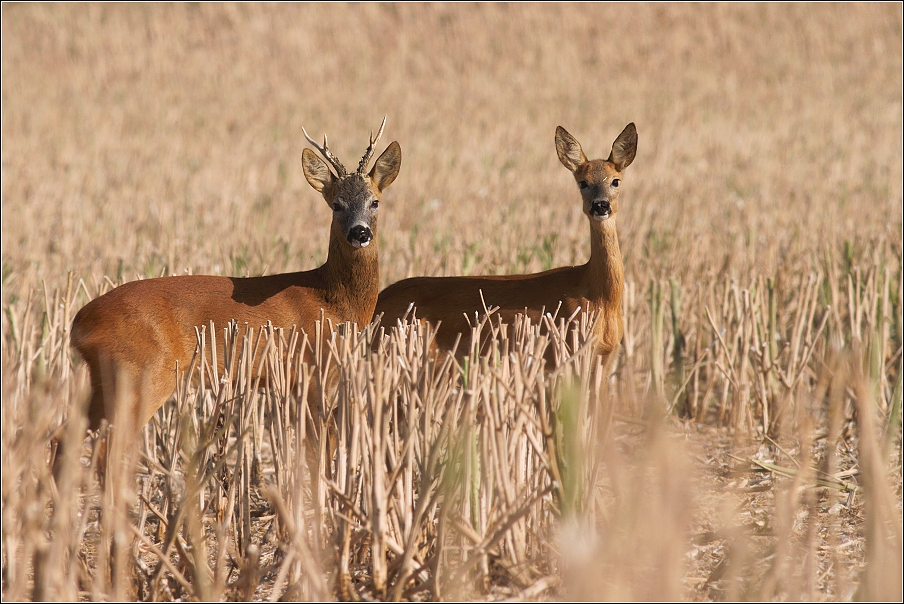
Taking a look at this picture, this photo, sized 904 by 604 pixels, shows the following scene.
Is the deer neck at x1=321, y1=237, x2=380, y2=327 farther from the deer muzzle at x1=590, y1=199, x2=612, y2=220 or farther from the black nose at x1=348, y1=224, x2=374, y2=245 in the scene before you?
the deer muzzle at x1=590, y1=199, x2=612, y2=220

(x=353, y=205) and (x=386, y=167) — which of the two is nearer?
(x=353, y=205)

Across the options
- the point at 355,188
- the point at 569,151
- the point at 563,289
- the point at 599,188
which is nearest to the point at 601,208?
the point at 599,188

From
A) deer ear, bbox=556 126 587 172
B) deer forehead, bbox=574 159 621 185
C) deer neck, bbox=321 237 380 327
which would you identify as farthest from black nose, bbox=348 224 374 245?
deer ear, bbox=556 126 587 172

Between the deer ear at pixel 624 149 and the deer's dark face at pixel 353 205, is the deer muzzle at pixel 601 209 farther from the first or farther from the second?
the deer's dark face at pixel 353 205

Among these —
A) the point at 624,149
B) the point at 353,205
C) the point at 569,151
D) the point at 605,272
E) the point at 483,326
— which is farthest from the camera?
the point at 569,151

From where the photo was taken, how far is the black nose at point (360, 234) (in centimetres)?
522

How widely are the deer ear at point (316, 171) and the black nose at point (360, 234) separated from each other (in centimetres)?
42

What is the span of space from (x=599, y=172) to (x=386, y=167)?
121cm

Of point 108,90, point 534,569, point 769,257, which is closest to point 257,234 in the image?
point 769,257

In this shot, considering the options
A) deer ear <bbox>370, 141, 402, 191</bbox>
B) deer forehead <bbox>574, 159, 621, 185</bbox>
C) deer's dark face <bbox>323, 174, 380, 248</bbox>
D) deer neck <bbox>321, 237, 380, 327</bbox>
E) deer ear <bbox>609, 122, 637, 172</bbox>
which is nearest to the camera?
deer's dark face <bbox>323, 174, 380, 248</bbox>

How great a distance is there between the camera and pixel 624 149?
6.11 m

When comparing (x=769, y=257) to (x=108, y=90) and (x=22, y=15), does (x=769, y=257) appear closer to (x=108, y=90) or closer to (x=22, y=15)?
(x=108, y=90)

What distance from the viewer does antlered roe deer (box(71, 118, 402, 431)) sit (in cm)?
506

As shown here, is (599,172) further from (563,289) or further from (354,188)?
(354,188)
